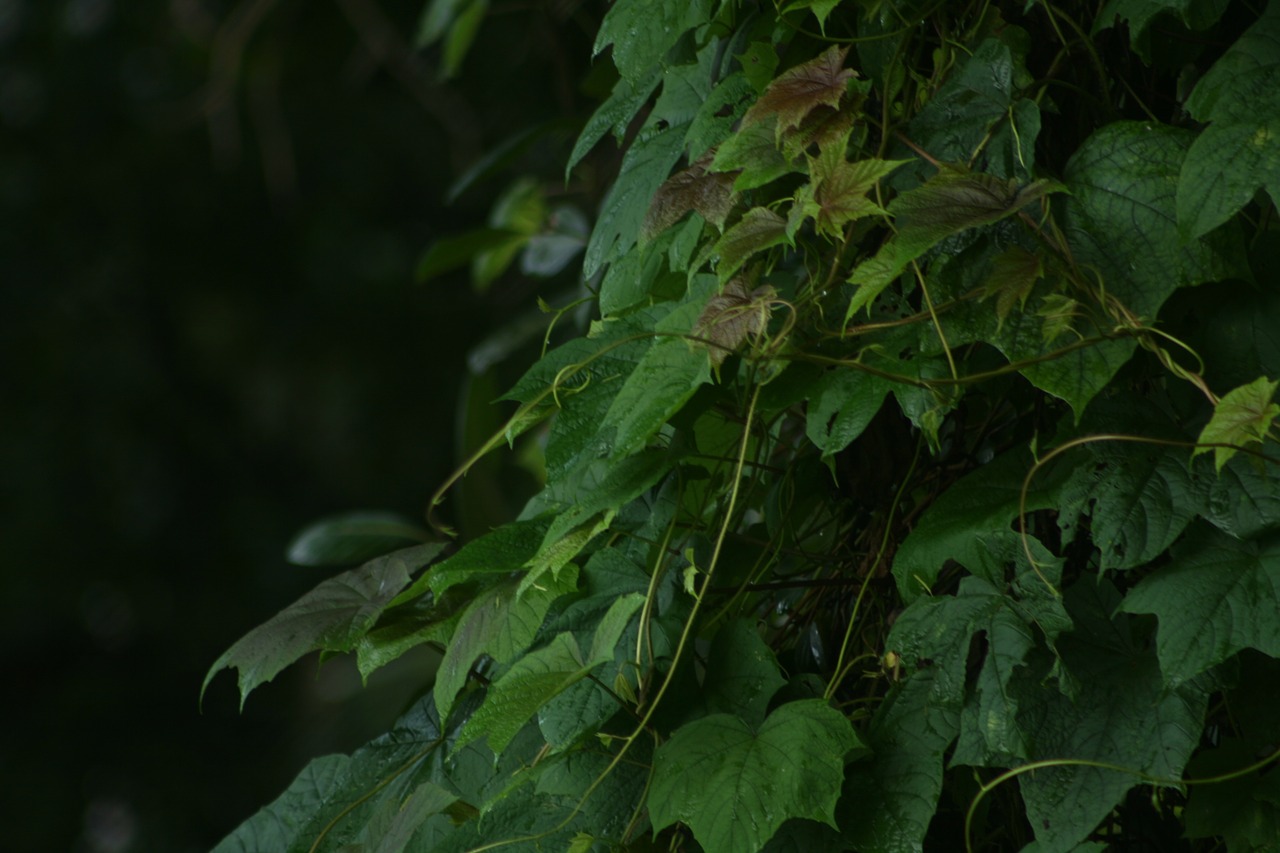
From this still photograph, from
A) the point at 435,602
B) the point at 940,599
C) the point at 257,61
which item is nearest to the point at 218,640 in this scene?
the point at 257,61

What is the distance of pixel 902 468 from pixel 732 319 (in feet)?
0.46

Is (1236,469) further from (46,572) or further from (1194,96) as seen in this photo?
(46,572)

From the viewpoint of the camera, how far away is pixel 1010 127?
56cm

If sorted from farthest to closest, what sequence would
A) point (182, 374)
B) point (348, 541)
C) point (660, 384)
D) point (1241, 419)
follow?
point (182, 374) < point (348, 541) < point (660, 384) < point (1241, 419)

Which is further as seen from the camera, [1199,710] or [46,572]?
[46,572]

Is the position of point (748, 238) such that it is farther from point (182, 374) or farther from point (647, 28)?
point (182, 374)

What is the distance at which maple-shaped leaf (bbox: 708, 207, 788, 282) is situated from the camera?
23.1 inches

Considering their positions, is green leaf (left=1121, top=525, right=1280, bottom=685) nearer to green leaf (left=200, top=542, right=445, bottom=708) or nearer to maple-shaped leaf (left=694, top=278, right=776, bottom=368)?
maple-shaped leaf (left=694, top=278, right=776, bottom=368)

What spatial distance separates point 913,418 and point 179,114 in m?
3.15

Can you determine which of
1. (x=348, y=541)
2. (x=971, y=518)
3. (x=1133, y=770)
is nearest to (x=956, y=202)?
(x=971, y=518)

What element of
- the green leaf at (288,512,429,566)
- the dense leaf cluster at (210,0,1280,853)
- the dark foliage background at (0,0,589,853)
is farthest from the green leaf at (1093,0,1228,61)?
the dark foliage background at (0,0,589,853)

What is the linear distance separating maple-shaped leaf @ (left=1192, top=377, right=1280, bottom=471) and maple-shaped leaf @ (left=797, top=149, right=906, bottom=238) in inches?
6.3

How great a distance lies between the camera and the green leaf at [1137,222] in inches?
20.5

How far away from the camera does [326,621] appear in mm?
737
